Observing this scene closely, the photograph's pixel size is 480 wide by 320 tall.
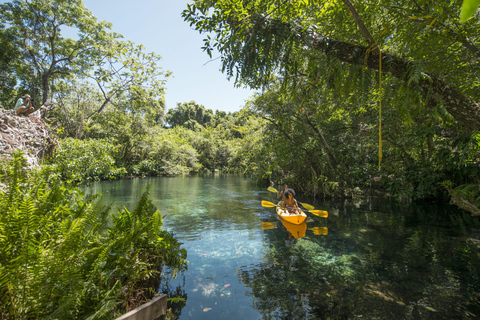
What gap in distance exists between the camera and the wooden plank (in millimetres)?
2663

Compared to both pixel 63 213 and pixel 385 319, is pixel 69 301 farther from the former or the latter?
pixel 385 319

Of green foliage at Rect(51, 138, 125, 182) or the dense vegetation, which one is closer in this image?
the dense vegetation

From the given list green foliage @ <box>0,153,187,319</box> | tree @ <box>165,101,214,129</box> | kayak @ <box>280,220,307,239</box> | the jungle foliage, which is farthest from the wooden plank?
tree @ <box>165,101,214,129</box>

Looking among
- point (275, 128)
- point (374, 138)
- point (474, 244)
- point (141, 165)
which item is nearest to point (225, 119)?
point (141, 165)

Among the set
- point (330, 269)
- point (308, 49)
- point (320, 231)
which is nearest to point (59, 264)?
point (308, 49)

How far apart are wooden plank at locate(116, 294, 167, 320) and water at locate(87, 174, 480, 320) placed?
40.4 inches

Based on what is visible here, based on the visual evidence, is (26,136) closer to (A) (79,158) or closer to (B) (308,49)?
(A) (79,158)

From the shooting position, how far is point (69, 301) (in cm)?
205

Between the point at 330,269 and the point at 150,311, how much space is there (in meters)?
4.21

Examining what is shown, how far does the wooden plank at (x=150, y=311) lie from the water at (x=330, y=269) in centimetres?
102

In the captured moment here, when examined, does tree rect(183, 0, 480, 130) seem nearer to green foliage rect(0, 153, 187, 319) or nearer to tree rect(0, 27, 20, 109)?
green foliage rect(0, 153, 187, 319)

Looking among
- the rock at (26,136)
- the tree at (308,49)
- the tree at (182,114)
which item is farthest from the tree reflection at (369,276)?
the tree at (182,114)

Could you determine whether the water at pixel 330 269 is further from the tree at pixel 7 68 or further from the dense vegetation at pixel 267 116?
the tree at pixel 7 68

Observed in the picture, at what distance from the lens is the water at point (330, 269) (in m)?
4.11
